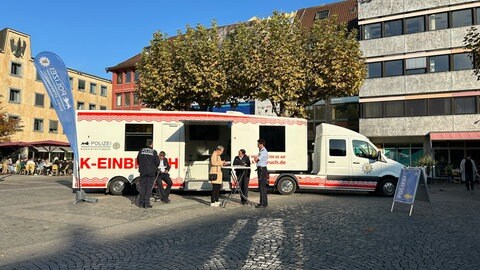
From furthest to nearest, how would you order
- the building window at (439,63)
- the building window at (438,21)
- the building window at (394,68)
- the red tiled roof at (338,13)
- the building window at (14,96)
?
the building window at (14,96), the red tiled roof at (338,13), the building window at (394,68), the building window at (438,21), the building window at (439,63)

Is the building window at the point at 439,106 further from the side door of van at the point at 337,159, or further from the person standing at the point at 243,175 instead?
the person standing at the point at 243,175

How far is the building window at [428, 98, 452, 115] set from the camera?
31.3 meters

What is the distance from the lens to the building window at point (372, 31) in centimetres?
3463

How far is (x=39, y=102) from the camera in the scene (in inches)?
2117

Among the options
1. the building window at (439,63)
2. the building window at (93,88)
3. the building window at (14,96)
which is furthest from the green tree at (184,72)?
the building window at (93,88)

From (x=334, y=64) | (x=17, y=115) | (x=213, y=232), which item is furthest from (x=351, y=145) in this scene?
(x=17, y=115)

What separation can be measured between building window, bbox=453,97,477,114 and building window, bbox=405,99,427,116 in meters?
2.10

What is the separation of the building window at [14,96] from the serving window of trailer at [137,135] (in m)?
41.9

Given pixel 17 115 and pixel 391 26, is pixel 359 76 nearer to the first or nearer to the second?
pixel 391 26

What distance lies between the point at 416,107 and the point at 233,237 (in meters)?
28.8

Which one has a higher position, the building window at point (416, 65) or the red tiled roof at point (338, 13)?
the red tiled roof at point (338, 13)

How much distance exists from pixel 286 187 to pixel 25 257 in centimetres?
1099

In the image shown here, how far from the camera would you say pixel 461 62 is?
31.1m

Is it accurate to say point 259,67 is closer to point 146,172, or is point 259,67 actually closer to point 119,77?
point 146,172
